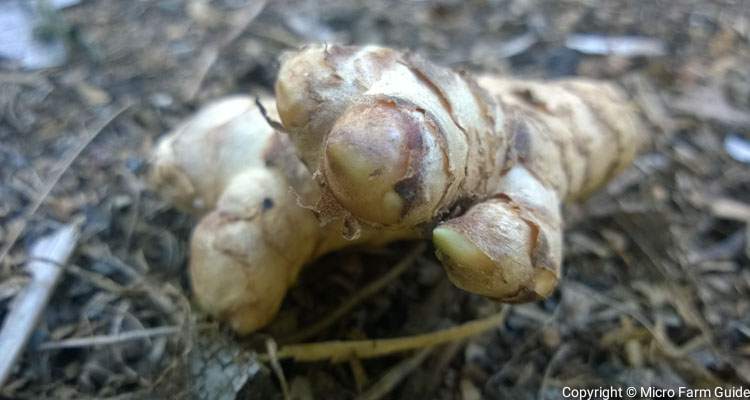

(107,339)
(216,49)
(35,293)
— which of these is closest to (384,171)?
(107,339)

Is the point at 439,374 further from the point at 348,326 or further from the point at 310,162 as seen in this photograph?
the point at 310,162

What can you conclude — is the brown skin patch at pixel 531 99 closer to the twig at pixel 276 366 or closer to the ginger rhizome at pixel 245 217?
the ginger rhizome at pixel 245 217

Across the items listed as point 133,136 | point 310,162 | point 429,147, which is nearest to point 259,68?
point 133,136

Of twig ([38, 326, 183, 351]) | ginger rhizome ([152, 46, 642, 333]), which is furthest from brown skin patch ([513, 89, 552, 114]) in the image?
twig ([38, 326, 183, 351])

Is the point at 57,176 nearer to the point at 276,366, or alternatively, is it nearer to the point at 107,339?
the point at 107,339

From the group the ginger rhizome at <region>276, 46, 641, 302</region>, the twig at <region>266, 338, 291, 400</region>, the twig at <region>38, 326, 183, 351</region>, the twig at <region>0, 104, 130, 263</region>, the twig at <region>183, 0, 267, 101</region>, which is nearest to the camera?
the ginger rhizome at <region>276, 46, 641, 302</region>

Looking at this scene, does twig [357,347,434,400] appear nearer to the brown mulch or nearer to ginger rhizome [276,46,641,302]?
the brown mulch
